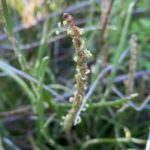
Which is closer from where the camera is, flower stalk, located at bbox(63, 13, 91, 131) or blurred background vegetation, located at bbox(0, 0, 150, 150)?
flower stalk, located at bbox(63, 13, 91, 131)

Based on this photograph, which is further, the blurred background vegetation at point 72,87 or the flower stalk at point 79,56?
the blurred background vegetation at point 72,87

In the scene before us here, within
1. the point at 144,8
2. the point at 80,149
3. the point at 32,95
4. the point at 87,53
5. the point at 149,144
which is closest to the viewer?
the point at 87,53

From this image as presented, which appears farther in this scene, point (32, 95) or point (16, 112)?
point (16, 112)

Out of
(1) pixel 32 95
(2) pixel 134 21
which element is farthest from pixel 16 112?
(2) pixel 134 21

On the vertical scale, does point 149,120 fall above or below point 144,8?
below

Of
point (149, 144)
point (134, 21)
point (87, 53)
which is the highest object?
point (134, 21)

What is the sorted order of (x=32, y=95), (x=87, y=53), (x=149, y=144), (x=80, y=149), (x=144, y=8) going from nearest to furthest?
(x=87, y=53)
(x=149, y=144)
(x=32, y=95)
(x=80, y=149)
(x=144, y=8)

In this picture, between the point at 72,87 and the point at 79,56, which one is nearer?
the point at 79,56

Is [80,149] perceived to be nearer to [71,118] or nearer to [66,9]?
[71,118]
